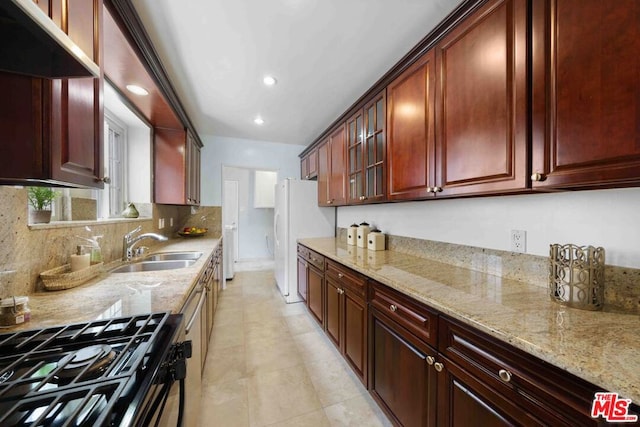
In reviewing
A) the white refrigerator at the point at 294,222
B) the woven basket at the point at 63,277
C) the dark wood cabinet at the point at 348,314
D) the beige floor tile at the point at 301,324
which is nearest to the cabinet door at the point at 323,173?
the white refrigerator at the point at 294,222

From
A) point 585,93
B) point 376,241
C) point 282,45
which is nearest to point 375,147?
point 376,241

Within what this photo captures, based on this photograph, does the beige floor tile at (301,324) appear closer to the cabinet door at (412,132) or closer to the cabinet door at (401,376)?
the cabinet door at (401,376)

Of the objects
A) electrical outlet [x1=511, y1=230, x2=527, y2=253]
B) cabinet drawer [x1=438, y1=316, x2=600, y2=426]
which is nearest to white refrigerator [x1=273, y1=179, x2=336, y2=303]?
electrical outlet [x1=511, y1=230, x2=527, y2=253]

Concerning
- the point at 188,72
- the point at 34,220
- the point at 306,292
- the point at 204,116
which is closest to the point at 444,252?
the point at 306,292

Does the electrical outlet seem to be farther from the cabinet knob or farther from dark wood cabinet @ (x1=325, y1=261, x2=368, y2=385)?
dark wood cabinet @ (x1=325, y1=261, x2=368, y2=385)

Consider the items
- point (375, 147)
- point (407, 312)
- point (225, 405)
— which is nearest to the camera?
point (407, 312)

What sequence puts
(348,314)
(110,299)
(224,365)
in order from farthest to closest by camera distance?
(224,365)
(348,314)
(110,299)

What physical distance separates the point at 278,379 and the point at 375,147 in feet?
6.81

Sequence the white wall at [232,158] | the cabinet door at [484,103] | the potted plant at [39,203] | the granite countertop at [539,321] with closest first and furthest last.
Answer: the granite countertop at [539,321] → the cabinet door at [484,103] → the potted plant at [39,203] → the white wall at [232,158]

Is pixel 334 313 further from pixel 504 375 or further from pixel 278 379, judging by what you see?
pixel 504 375

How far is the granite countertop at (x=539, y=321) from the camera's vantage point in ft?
1.96

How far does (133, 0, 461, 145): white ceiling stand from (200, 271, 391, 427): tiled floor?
2.50 metres

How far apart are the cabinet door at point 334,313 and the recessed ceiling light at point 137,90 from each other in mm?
2290

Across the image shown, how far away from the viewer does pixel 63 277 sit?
1184mm
